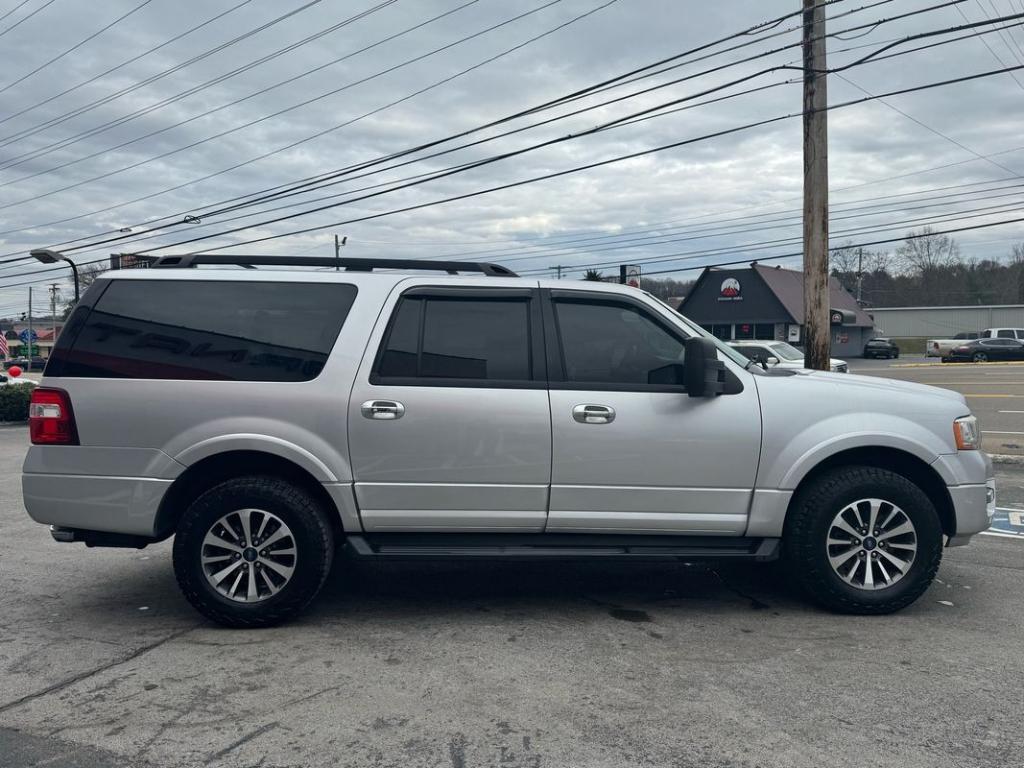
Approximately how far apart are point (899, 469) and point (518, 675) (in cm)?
261

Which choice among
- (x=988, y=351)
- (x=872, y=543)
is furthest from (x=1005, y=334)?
(x=872, y=543)

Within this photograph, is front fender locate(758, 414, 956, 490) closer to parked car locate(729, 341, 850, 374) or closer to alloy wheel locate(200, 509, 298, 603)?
alloy wheel locate(200, 509, 298, 603)

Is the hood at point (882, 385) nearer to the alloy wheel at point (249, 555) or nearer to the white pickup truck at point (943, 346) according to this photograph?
the alloy wheel at point (249, 555)

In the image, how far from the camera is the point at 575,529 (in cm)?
497

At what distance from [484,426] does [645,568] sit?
79.3 inches


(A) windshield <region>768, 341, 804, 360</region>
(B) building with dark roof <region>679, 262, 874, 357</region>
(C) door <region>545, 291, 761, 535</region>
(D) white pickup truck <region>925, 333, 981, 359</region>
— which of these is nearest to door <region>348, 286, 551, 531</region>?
(C) door <region>545, 291, 761, 535</region>

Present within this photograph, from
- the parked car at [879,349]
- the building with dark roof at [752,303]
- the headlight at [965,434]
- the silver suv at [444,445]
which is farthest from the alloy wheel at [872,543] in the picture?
the parked car at [879,349]

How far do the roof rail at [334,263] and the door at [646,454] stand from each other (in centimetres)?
80


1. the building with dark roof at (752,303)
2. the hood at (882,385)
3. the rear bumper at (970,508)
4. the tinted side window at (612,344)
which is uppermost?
the building with dark roof at (752,303)

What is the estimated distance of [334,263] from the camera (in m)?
5.40

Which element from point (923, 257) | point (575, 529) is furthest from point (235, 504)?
point (923, 257)

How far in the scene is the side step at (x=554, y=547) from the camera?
4.93m

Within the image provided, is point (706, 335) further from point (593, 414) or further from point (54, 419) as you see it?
point (54, 419)

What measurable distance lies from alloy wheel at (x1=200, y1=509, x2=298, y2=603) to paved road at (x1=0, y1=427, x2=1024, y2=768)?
0.27m
